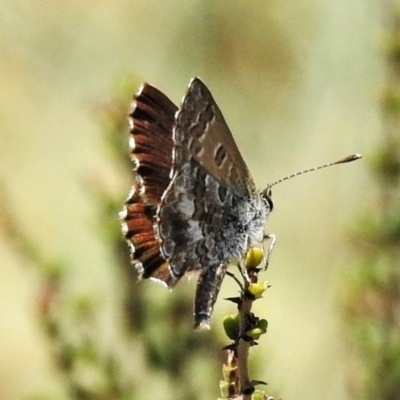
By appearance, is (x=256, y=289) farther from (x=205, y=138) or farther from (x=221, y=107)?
(x=221, y=107)

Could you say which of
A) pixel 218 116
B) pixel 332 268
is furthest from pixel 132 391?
pixel 332 268

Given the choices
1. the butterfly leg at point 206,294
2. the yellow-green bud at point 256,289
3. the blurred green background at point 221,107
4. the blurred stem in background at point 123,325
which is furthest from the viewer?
the blurred green background at point 221,107

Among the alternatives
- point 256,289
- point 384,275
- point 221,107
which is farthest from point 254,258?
point 221,107

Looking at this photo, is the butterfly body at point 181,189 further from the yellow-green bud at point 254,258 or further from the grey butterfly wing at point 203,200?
the yellow-green bud at point 254,258

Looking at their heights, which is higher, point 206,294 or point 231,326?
point 206,294

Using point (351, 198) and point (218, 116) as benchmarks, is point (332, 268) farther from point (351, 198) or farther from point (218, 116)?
point (218, 116)

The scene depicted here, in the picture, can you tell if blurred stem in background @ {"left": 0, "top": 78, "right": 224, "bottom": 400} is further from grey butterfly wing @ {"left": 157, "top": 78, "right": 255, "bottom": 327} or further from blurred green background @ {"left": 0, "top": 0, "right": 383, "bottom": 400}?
blurred green background @ {"left": 0, "top": 0, "right": 383, "bottom": 400}

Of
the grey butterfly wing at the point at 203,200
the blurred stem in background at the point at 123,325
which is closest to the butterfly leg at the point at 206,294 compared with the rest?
the grey butterfly wing at the point at 203,200
